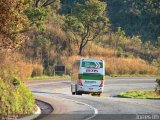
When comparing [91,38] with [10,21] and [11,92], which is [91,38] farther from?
[10,21]

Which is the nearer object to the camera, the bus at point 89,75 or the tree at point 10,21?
the tree at point 10,21

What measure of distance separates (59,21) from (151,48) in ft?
55.2

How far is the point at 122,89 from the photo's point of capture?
5350cm

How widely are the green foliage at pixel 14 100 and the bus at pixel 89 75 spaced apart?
1743 centimetres

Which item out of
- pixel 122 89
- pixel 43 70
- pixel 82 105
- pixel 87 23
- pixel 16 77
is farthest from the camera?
pixel 87 23

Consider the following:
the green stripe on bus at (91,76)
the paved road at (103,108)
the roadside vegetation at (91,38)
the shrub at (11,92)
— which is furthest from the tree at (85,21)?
the shrub at (11,92)

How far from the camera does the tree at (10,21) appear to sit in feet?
66.1

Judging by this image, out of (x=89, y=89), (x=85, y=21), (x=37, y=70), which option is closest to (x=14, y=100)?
(x=89, y=89)

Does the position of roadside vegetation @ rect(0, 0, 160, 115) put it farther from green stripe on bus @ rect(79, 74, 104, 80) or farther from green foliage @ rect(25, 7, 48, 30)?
green stripe on bus @ rect(79, 74, 104, 80)

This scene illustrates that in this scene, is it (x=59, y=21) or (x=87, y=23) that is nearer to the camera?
(x=87, y=23)

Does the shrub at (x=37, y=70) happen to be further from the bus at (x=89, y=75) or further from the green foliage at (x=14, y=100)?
the green foliage at (x=14, y=100)

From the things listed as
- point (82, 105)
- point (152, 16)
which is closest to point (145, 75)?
point (152, 16)

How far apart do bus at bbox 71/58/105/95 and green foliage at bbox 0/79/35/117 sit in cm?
1743

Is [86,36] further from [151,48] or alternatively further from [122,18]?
[122,18]
